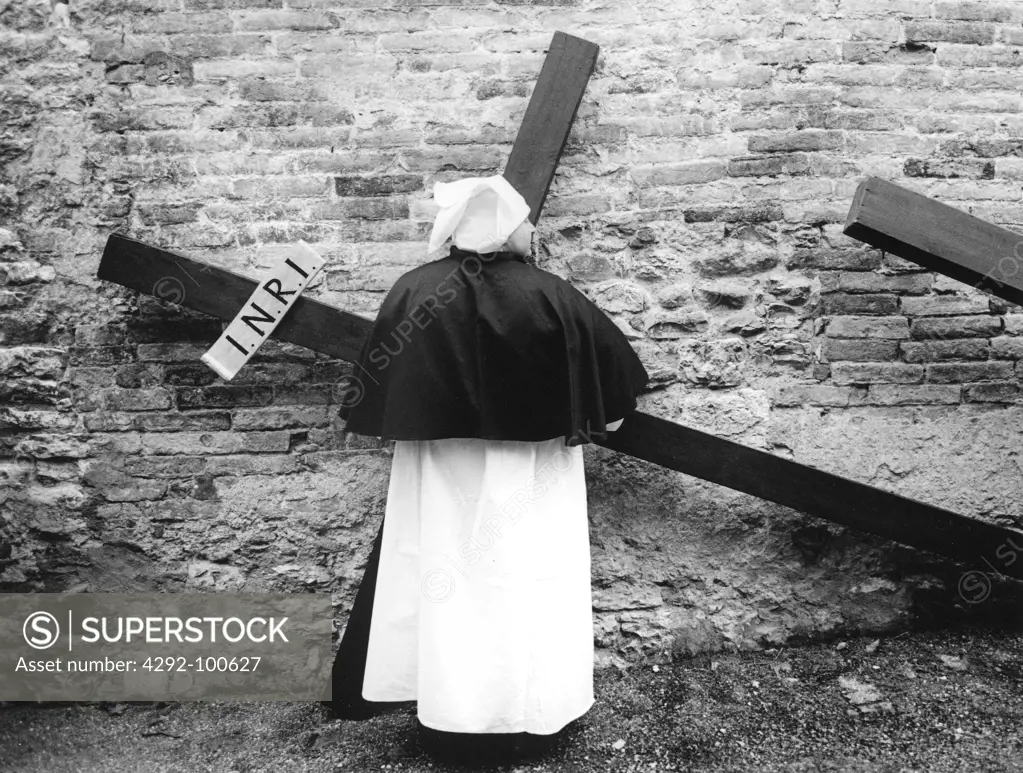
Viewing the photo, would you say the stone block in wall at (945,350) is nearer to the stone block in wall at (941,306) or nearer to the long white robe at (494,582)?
the stone block in wall at (941,306)

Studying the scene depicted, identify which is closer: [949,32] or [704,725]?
[704,725]

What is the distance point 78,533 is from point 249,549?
61 cm

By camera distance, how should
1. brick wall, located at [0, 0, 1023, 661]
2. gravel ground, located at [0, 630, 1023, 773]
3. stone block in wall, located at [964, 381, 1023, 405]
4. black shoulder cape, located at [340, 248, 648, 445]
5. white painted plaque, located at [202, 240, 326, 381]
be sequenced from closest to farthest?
black shoulder cape, located at [340, 248, 648, 445]
gravel ground, located at [0, 630, 1023, 773]
white painted plaque, located at [202, 240, 326, 381]
brick wall, located at [0, 0, 1023, 661]
stone block in wall, located at [964, 381, 1023, 405]

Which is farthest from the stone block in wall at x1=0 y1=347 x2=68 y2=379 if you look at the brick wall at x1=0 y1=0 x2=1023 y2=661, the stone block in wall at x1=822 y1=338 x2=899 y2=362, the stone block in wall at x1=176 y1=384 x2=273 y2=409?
the stone block in wall at x1=822 y1=338 x2=899 y2=362

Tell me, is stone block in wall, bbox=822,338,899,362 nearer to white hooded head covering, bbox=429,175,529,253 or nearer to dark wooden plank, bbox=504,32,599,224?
dark wooden plank, bbox=504,32,599,224

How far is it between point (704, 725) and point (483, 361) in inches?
53.9

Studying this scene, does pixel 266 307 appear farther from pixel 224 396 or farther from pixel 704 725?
pixel 704 725

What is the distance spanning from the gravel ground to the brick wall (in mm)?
174

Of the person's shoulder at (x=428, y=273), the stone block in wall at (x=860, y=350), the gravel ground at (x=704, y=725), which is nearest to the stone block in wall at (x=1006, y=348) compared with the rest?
the stone block in wall at (x=860, y=350)

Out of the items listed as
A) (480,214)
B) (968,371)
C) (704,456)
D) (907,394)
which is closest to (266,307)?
(480,214)

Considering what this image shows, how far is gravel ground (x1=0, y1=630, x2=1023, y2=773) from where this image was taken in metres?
2.20

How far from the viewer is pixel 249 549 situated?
8.75 feet

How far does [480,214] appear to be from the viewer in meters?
2.11

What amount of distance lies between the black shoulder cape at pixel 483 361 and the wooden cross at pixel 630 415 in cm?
30
